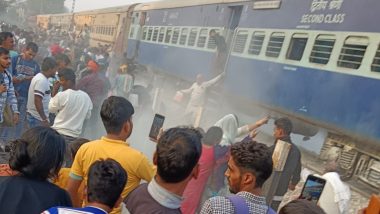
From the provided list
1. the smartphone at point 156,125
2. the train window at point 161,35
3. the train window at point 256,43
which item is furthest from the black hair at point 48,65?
the train window at point 161,35

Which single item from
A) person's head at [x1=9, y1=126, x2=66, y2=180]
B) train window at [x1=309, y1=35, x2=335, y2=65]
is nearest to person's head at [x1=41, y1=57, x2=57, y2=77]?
person's head at [x1=9, y1=126, x2=66, y2=180]

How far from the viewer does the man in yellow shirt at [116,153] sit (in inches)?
102

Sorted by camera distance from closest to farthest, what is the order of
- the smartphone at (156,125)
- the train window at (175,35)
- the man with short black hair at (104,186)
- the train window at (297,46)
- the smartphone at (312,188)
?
1. the man with short black hair at (104,186)
2. the smartphone at (312,188)
3. the smartphone at (156,125)
4. the train window at (297,46)
5. the train window at (175,35)

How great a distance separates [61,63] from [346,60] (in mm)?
4559

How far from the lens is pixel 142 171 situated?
103 inches

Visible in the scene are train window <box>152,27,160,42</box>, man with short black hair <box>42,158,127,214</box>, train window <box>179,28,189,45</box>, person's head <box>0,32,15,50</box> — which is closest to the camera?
man with short black hair <box>42,158,127,214</box>

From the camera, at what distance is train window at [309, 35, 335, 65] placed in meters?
7.63

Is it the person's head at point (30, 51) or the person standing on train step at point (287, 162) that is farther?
the person's head at point (30, 51)

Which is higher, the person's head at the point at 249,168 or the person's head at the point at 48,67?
the person's head at the point at 249,168

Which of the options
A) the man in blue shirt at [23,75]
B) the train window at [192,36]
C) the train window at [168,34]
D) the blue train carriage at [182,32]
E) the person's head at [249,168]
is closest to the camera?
the person's head at [249,168]

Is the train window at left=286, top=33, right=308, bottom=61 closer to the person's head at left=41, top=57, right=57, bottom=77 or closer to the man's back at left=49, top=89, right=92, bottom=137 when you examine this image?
the person's head at left=41, top=57, right=57, bottom=77

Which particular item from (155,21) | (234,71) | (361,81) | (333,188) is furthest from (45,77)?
(155,21)

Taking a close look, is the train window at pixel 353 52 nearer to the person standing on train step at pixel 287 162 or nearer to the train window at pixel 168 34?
the person standing on train step at pixel 287 162

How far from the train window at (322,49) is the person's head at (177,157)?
6.09 m
